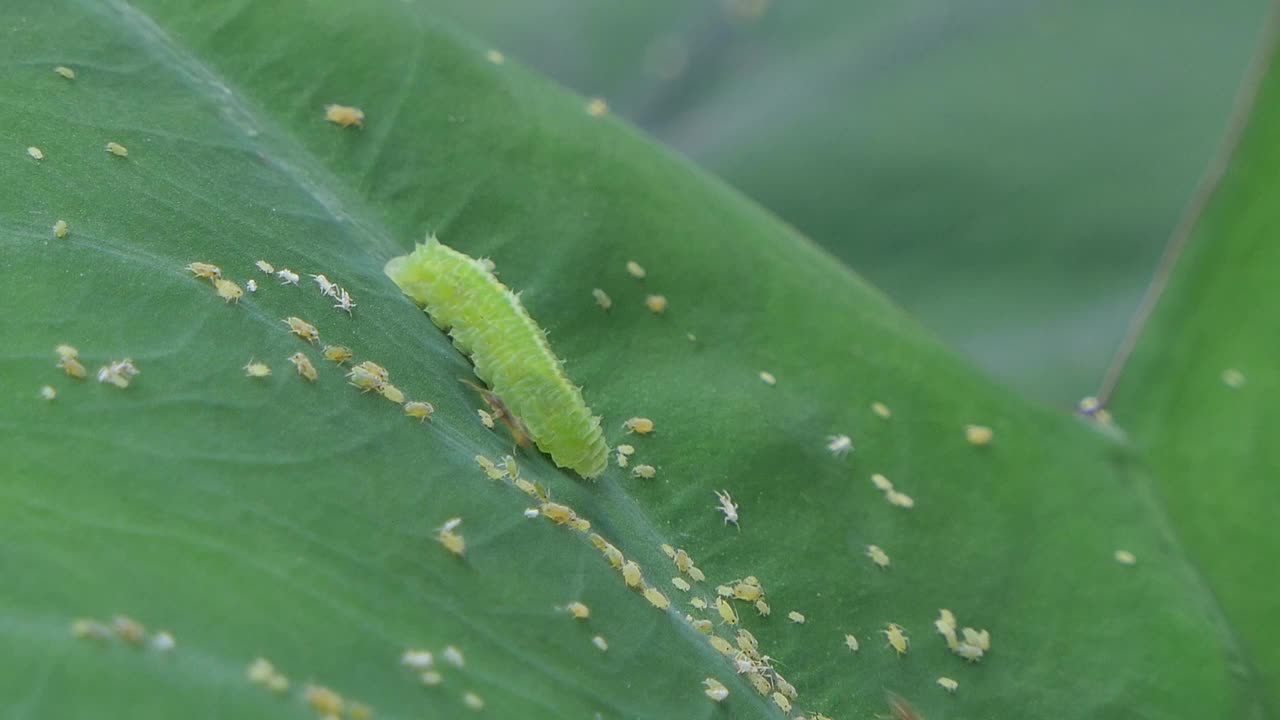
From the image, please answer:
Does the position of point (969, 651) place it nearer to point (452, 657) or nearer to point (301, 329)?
point (452, 657)

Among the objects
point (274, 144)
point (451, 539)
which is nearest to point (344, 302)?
point (274, 144)

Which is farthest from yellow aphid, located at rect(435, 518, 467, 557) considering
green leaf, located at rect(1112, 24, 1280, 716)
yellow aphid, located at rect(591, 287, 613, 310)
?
green leaf, located at rect(1112, 24, 1280, 716)

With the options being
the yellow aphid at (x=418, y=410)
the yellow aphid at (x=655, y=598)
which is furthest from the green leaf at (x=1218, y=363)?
the yellow aphid at (x=418, y=410)

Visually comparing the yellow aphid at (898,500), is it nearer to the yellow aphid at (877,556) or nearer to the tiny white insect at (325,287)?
the yellow aphid at (877,556)

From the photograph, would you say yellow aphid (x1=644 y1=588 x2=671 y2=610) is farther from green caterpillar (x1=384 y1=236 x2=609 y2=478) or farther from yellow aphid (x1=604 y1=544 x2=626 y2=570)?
green caterpillar (x1=384 y1=236 x2=609 y2=478)

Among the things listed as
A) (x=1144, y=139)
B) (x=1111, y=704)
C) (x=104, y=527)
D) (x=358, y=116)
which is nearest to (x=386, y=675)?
(x=104, y=527)

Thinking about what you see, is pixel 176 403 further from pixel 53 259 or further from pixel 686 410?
pixel 686 410

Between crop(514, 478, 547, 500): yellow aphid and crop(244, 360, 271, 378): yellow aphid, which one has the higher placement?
crop(244, 360, 271, 378): yellow aphid
